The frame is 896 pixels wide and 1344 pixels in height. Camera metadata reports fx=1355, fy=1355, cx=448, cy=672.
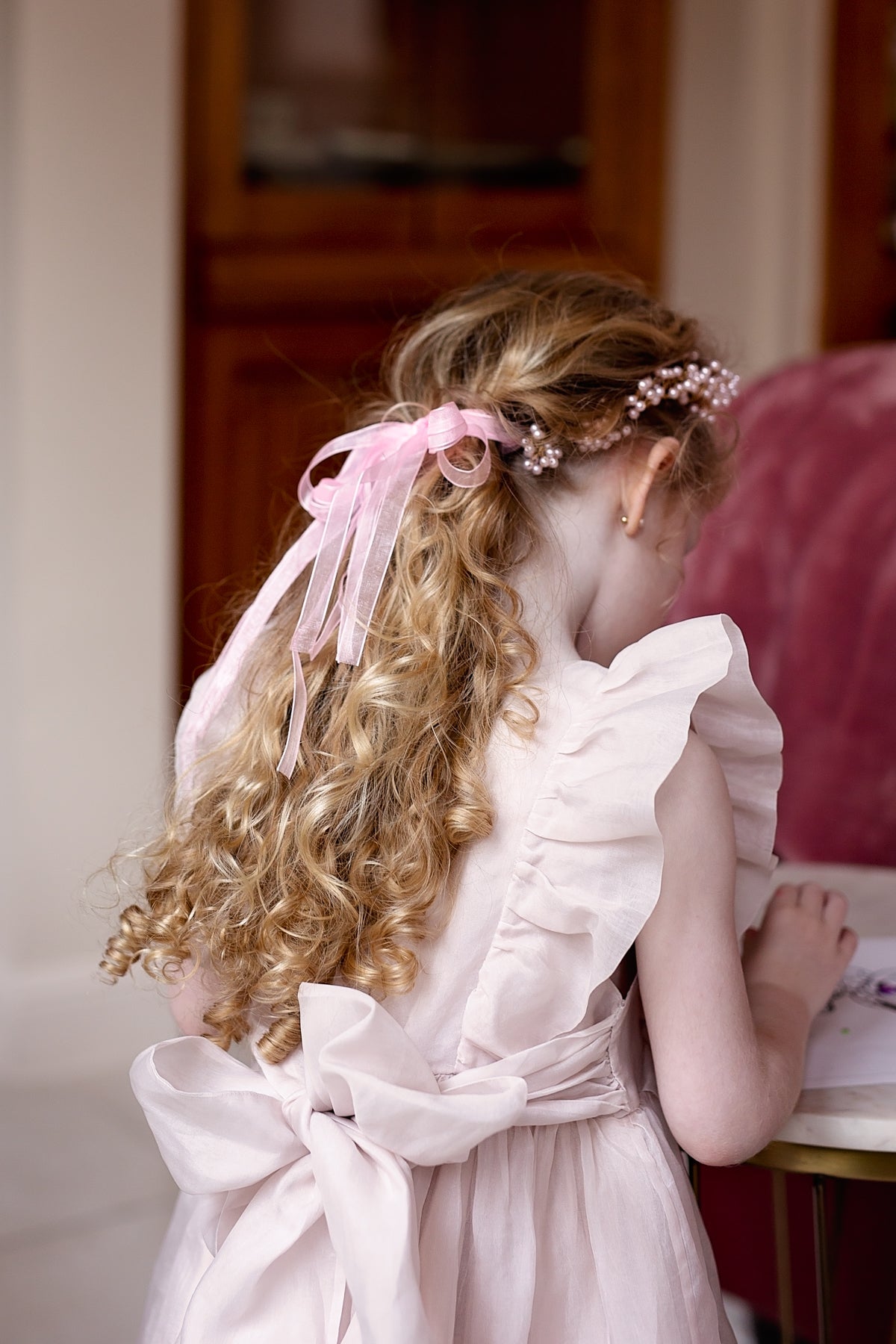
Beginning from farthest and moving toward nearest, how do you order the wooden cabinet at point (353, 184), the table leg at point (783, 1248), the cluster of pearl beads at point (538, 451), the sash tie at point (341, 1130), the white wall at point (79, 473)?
1. the wooden cabinet at point (353, 184)
2. the white wall at point (79, 473)
3. the table leg at point (783, 1248)
4. the cluster of pearl beads at point (538, 451)
5. the sash tie at point (341, 1130)

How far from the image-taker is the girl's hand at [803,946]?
0.85 meters

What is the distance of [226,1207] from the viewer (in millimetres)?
788

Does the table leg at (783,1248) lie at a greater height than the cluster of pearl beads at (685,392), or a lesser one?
lesser

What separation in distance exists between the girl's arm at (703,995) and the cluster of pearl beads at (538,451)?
0.19 m

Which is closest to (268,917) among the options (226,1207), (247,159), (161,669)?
(226,1207)

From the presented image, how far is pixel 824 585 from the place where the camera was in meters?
1.67

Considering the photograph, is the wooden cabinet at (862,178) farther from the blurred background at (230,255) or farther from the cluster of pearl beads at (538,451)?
the cluster of pearl beads at (538,451)

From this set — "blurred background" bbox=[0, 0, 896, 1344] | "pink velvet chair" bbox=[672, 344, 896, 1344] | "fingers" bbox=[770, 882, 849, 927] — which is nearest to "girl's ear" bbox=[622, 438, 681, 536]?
"fingers" bbox=[770, 882, 849, 927]

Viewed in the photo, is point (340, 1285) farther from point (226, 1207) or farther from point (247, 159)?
point (247, 159)

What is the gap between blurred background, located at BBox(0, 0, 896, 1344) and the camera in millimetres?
→ 2059

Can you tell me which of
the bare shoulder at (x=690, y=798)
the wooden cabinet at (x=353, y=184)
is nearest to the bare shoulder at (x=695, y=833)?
the bare shoulder at (x=690, y=798)

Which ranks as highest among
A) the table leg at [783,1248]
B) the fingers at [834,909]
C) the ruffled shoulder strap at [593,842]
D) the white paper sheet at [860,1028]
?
the ruffled shoulder strap at [593,842]

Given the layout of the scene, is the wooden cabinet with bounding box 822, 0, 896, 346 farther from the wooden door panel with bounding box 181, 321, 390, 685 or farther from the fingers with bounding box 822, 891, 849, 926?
the fingers with bounding box 822, 891, 849, 926

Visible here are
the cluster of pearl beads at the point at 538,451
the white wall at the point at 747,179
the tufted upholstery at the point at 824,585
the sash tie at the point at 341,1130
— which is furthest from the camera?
the white wall at the point at 747,179
